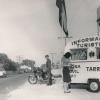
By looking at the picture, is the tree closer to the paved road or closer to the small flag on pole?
the small flag on pole

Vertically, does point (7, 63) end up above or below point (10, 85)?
above

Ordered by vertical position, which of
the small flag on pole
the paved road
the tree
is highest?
the small flag on pole

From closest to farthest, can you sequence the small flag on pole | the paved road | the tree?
the small flag on pole < the tree < the paved road

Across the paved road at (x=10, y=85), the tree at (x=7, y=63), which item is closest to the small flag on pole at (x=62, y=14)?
the tree at (x=7, y=63)

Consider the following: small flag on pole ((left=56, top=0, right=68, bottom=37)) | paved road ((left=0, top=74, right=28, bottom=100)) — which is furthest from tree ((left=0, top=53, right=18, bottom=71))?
paved road ((left=0, top=74, right=28, bottom=100))

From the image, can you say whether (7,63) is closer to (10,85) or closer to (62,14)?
(62,14)

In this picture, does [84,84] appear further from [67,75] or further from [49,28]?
[49,28]

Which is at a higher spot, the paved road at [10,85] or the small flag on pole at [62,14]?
the small flag on pole at [62,14]

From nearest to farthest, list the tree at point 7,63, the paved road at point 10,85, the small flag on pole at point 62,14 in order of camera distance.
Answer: the small flag on pole at point 62,14 < the tree at point 7,63 < the paved road at point 10,85

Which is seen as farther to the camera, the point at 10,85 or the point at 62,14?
the point at 10,85

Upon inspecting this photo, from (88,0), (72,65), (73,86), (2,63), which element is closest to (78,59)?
(72,65)

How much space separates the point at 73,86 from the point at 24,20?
9.84ft

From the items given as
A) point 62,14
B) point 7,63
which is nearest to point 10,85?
point 7,63

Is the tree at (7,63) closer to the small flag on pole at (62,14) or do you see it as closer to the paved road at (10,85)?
the small flag on pole at (62,14)
